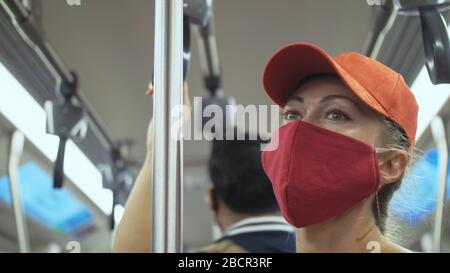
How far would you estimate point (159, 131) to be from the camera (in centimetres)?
170

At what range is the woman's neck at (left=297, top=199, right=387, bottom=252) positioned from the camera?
1.76 m

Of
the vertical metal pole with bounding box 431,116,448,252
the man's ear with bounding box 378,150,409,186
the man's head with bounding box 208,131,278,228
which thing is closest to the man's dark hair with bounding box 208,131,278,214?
the man's head with bounding box 208,131,278,228

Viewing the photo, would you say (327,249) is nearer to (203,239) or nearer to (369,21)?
(203,239)

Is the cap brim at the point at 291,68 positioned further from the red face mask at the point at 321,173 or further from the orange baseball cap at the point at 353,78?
the red face mask at the point at 321,173

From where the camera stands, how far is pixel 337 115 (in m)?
1.76

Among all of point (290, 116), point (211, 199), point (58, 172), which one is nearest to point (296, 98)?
point (290, 116)

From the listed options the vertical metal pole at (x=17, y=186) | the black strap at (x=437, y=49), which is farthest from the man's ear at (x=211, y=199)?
the black strap at (x=437, y=49)

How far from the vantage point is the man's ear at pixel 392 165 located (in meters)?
1.74

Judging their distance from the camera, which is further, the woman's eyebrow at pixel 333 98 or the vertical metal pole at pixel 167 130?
the woman's eyebrow at pixel 333 98

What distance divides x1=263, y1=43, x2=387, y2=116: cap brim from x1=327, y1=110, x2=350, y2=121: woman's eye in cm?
11

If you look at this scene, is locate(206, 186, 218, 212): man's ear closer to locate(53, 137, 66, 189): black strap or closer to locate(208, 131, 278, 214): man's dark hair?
locate(208, 131, 278, 214): man's dark hair

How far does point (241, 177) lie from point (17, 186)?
73cm

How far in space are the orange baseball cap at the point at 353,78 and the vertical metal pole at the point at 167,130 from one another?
321mm
